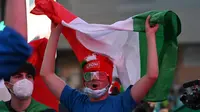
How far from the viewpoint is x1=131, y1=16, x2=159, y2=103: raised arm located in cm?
312

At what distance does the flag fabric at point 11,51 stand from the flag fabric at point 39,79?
2071 mm

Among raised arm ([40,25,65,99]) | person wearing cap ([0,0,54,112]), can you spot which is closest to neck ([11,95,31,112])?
raised arm ([40,25,65,99])

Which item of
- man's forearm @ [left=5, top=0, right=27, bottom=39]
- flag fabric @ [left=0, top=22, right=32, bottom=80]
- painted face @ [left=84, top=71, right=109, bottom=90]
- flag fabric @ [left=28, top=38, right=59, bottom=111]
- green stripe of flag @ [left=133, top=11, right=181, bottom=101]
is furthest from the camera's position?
flag fabric @ [left=28, top=38, right=59, bottom=111]

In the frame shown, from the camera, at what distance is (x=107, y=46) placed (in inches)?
139

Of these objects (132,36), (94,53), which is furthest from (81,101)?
(132,36)

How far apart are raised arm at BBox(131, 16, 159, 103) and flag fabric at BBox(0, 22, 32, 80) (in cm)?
136

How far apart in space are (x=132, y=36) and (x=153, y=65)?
1.73 feet

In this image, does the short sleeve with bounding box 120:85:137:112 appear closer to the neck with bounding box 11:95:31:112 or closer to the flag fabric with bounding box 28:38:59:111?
the neck with bounding box 11:95:31:112

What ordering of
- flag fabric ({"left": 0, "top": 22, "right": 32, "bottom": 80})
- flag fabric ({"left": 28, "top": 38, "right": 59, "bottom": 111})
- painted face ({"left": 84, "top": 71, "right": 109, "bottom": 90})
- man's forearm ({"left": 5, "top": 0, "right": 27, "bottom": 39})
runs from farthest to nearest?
flag fabric ({"left": 28, "top": 38, "right": 59, "bottom": 111})
painted face ({"left": 84, "top": 71, "right": 109, "bottom": 90})
man's forearm ({"left": 5, "top": 0, "right": 27, "bottom": 39})
flag fabric ({"left": 0, "top": 22, "right": 32, "bottom": 80})

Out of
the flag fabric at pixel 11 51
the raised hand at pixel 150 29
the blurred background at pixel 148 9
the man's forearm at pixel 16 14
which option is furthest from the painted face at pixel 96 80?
the blurred background at pixel 148 9

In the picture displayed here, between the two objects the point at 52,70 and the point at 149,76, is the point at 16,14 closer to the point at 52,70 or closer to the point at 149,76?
the point at 149,76

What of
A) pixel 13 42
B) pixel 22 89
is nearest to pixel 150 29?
pixel 22 89

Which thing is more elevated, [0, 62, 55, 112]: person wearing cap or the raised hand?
the raised hand

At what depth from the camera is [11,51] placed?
6.12 feet
